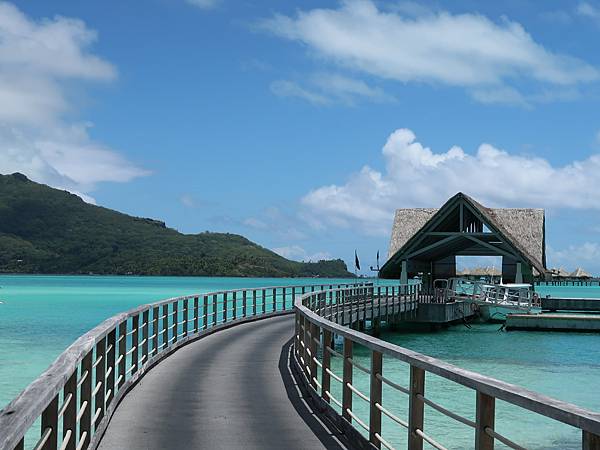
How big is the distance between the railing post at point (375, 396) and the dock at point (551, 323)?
29594mm

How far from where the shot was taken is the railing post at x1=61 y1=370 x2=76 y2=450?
18.4 ft

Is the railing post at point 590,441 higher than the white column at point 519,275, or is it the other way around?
the white column at point 519,275

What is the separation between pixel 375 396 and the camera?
22.4 feet

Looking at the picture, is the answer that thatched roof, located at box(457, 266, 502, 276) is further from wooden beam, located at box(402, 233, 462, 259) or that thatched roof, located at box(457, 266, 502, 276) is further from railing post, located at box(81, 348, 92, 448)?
railing post, located at box(81, 348, 92, 448)

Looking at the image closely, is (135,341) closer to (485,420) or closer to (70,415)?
(70,415)

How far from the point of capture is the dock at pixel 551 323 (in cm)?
3506

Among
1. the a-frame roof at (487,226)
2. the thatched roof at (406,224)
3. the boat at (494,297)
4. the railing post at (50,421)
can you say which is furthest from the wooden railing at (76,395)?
the thatched roof at (406,224)

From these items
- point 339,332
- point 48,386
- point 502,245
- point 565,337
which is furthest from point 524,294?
point 48,386

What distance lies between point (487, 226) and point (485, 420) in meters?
33.8

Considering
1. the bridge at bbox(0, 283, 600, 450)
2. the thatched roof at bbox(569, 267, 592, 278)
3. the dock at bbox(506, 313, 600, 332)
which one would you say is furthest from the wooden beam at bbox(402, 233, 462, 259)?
the thatched roof at bbox(569, 267, 592, 278)

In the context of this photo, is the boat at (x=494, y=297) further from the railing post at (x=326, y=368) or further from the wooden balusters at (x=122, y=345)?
the railing post at (x=326, y=368)

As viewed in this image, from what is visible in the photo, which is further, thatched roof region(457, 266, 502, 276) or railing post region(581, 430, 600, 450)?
thatched roof region(457, 266, 502, 276)

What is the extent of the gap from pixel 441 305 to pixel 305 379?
24935 millimetres

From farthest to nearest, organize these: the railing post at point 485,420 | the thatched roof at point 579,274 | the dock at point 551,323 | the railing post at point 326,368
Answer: the thatched roof at point 579,274 → the dock at point 551,323 → the railing post at point 326,368 → the railing post at point 485,420
